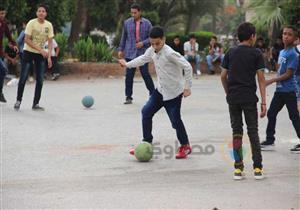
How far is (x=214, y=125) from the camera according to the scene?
1164 centimetres

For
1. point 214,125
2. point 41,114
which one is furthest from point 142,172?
point 41,114

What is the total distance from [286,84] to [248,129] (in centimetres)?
157

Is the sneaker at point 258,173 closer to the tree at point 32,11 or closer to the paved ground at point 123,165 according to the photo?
the paved ground at point 123,165

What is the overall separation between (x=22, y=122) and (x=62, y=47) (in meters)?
10.6

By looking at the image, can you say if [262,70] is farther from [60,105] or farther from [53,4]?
[53,4]

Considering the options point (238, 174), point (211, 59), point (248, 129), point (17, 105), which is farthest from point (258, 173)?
point (211, 59)

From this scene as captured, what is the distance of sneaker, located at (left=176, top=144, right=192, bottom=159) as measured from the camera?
9.02m

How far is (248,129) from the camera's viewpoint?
7.84 m

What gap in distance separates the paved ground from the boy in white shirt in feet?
1.56

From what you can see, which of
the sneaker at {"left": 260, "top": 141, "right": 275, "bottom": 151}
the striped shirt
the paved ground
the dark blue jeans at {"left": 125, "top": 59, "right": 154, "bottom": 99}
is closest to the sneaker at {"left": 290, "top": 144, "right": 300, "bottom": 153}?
the paved ground

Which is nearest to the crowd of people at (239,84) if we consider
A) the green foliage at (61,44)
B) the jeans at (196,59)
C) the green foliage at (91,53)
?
the green foliage at (61,44)

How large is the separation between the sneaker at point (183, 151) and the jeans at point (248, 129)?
125 cm

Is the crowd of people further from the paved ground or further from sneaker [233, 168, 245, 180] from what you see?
the paved ground

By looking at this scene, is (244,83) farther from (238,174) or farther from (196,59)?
(196,59)
